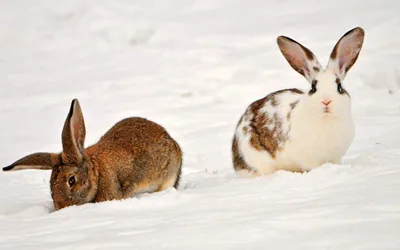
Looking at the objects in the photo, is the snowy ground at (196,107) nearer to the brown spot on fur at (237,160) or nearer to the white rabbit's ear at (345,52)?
the brown spot on fur at (237,160)

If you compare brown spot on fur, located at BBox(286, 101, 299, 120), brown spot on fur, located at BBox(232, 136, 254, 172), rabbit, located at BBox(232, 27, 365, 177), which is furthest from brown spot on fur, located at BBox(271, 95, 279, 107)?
brown spot on fur, located at BBox(232, 136, 254, 172)

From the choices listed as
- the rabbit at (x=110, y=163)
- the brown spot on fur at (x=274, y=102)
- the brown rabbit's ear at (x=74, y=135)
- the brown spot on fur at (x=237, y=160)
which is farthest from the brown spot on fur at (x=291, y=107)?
the brown rabbit's ear at (x=74, y=135)

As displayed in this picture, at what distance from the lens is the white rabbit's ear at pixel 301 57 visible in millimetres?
5945

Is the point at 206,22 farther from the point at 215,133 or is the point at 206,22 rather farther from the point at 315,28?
the point at 215,133

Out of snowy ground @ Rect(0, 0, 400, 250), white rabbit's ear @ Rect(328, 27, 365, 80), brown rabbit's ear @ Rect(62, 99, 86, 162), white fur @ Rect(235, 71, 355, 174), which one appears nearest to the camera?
snowy ground @ Rect(0, 0, 400, 250)

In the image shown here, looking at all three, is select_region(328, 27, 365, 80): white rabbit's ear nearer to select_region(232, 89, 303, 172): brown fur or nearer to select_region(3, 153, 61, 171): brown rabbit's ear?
select_region(232, 89, 303, 172): brown fur

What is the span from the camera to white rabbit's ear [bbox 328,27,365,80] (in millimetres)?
5891

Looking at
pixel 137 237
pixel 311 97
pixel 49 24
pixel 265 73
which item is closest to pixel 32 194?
pixel 311 97

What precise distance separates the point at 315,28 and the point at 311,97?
8.34m

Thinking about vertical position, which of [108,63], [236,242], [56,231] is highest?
[236,242]

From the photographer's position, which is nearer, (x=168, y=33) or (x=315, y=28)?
(x=315, y=28)

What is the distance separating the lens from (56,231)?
4.03 metres

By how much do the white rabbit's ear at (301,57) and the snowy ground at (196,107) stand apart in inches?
30.7

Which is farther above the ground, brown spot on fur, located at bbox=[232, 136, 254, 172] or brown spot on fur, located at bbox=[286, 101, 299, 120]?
brown spot on fur, located at bbox=[286, 101, 299, 120]
